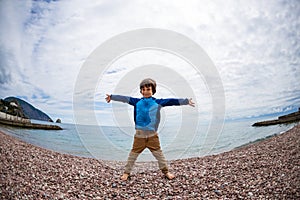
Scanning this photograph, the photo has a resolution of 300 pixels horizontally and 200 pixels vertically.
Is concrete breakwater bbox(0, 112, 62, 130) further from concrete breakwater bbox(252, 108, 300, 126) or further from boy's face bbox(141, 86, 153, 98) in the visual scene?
concrete breakwater bbox(252, 108, 300, 126)

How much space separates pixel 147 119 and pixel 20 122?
1086mm

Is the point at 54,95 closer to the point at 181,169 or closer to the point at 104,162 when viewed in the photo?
the point at 104,162

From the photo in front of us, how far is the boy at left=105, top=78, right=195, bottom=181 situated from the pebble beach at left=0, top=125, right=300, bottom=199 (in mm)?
128

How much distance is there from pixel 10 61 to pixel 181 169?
1.70 meters

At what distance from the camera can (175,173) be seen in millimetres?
2607

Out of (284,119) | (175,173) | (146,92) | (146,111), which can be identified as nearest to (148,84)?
(146,92)

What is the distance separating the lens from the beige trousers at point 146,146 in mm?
2453

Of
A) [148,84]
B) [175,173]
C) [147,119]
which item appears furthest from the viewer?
[175,173]

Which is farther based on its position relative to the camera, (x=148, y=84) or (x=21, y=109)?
(x=21, y=109)

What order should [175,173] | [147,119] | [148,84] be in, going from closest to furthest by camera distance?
[148,84], [147,119], [175,173]

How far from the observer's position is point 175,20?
2.30 m

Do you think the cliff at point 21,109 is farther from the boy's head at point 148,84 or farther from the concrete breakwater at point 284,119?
the concrete breakwater at point 284,119

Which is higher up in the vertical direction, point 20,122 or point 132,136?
point 20,122

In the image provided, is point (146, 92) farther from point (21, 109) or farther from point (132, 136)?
point (21, 109)
